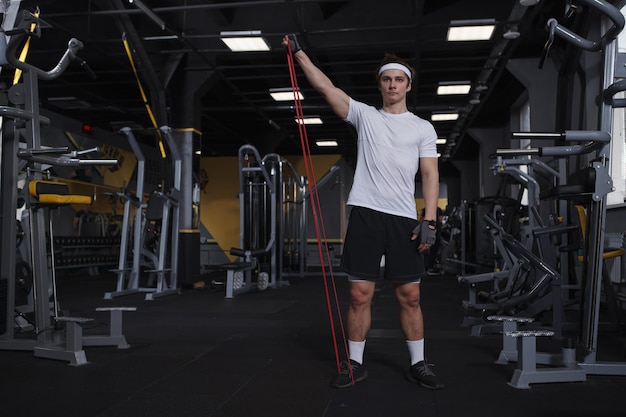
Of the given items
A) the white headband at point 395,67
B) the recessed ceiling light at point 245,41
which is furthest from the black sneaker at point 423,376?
the recessed ceiling light at point 245,41

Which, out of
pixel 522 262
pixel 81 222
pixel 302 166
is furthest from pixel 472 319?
pixel 302 166

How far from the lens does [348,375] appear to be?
2.25 meters

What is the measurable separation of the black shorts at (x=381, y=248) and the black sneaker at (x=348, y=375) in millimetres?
355

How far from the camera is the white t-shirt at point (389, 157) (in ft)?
7.53

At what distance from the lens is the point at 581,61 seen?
5.49 meters

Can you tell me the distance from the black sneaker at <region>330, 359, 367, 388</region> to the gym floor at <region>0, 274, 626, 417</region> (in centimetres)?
4

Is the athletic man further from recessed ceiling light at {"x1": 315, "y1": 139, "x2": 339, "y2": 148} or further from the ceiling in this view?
recessed ceiling light at {"x1": 315, "y1": 139, "x2": 339, "y2": 148}

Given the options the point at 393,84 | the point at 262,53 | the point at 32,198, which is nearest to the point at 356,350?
the point at 393,84

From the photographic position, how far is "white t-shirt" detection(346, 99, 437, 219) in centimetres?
229

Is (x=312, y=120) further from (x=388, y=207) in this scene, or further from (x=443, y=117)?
(x=388, y=207)

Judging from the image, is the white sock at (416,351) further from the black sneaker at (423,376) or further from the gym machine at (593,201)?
the gym machine at (593,201)

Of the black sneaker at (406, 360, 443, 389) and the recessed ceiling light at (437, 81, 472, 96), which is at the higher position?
the recessed ceiling light at (437, 81, 472, 96)

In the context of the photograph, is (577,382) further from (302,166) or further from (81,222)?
(302,166)

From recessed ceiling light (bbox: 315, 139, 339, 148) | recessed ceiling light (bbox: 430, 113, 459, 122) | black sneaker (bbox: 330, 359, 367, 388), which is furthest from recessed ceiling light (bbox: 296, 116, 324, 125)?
black sneaker (bbox: 330, 359, 367, 388)
